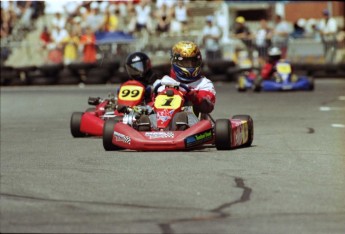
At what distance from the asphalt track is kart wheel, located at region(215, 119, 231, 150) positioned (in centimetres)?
11

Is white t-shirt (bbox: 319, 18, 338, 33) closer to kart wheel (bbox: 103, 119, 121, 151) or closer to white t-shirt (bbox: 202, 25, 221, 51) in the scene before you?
white t-shirt (bbox: 202, 25, 221, 51)

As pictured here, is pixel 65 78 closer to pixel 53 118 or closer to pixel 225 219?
pixel 53 118

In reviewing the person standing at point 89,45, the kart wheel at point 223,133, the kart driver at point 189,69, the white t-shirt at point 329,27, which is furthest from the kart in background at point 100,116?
the white t-shirt at point 329,27

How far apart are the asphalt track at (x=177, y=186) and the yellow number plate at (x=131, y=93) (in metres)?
0.60

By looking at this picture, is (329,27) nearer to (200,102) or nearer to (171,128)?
(200,102)

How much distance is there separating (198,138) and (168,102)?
2.07ft

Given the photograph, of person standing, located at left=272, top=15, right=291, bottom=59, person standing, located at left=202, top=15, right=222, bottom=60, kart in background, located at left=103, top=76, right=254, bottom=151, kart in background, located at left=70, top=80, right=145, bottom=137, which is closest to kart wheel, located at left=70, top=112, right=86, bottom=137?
kart in background, located at left=70, top=80, right=145, bottom=137

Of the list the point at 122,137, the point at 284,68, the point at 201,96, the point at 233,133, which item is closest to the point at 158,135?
the point at 122,137

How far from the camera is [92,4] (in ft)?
84.5

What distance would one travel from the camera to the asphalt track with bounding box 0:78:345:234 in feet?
19.3

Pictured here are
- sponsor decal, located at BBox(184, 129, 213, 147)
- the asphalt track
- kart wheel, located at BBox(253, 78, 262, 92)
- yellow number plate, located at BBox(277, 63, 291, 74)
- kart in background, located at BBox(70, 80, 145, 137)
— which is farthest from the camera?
kart wheel, located at BBox(253, 78, 262, 92)

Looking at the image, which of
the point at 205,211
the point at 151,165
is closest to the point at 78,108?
the point at 151,165

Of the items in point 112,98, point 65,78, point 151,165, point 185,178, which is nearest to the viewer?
point 185,178

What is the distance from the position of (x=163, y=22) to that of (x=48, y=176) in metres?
17.6
